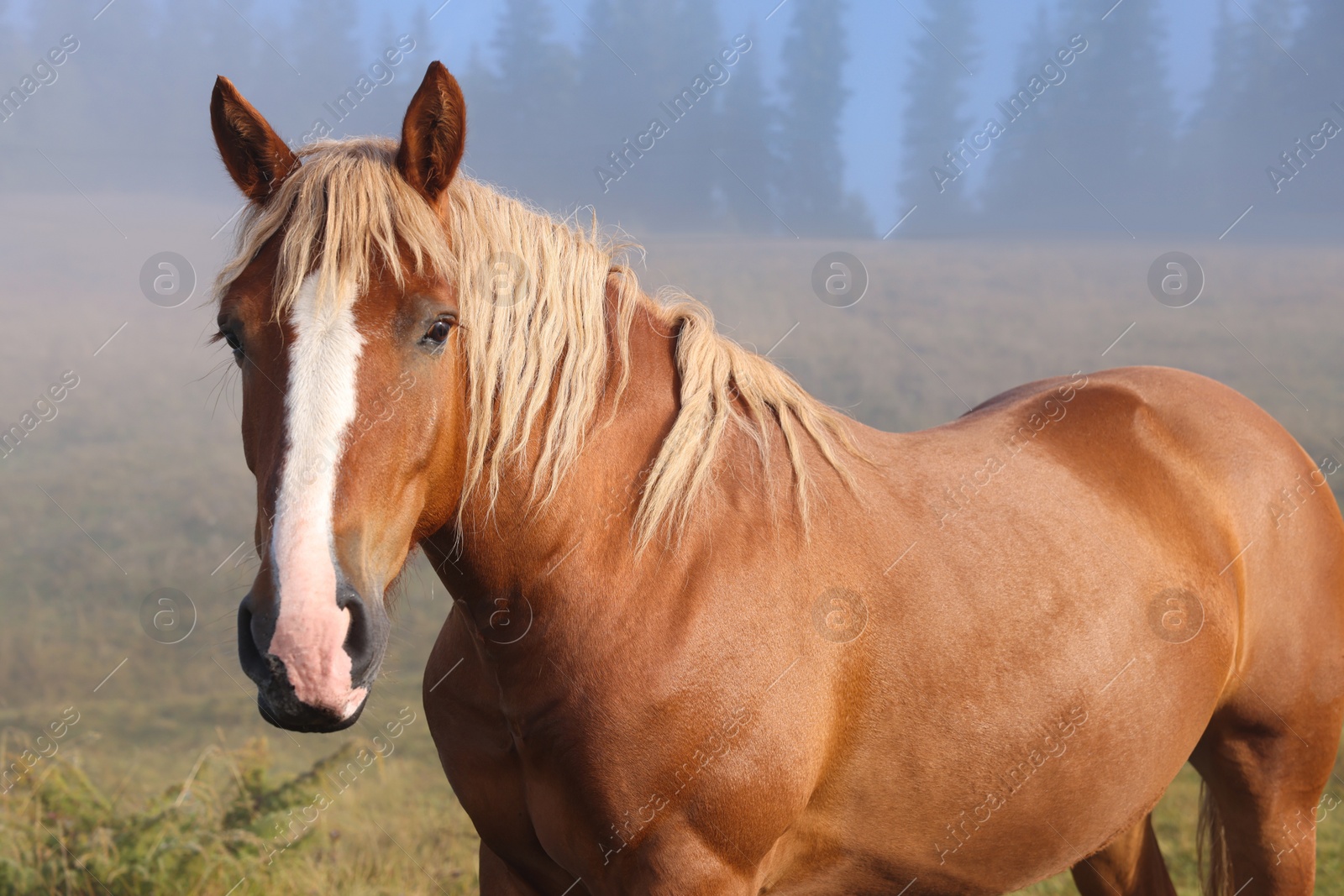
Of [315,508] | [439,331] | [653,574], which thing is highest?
[439,331]

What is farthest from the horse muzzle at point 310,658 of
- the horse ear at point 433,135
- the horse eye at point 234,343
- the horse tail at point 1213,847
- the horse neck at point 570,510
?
the horse tail at point 1213,847

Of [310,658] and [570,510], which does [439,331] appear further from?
[310,658]

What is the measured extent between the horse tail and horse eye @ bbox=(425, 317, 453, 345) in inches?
136

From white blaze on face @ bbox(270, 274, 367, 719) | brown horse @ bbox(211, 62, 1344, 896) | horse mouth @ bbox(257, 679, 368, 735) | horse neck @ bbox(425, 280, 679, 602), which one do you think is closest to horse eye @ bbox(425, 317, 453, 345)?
brown horse @ bbox(211, 62, 1344, 896)

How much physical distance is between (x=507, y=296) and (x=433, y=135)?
392mm

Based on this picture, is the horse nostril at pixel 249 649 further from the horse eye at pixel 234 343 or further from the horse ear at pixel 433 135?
the horse ear at pixel 433 135

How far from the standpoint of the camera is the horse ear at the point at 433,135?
1.94 meters

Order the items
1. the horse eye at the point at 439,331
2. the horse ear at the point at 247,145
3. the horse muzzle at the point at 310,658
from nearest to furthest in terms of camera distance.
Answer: the horse muzzle at the point at 310,658 → the horse eye at the point at 439,331 → the horse ear at the point at 247,145

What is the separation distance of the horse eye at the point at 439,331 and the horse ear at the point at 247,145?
589mm

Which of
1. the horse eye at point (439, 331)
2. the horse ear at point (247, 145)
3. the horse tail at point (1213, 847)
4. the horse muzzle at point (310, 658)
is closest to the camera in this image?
the horse muzzle at point (310, 658)

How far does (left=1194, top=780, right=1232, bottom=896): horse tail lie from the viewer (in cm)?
346

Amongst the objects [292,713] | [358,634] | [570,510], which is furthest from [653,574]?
[292,713]

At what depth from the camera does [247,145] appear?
6.79 feet

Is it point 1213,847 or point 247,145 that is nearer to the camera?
point 247,145
